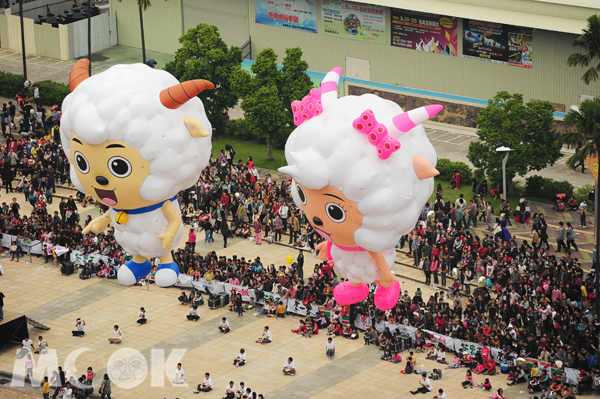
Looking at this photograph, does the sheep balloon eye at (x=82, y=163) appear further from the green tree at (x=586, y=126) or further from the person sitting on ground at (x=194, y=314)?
the green tree at (x=586, y=126)

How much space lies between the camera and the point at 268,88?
180 feet

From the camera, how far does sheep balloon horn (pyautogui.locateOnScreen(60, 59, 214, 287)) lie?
25047mm

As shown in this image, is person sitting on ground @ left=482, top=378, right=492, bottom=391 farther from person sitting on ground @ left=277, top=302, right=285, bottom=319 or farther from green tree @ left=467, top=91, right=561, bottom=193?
green tree @ left=467, top=91, right=561, bottom=193

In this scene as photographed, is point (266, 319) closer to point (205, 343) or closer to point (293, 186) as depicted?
point (205, 343)

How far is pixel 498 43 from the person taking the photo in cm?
5734

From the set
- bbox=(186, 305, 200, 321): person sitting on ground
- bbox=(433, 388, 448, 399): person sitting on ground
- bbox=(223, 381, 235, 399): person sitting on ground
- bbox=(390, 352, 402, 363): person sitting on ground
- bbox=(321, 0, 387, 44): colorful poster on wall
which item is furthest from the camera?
bbox=(321, 0, 387, 44): colorful poster on wall

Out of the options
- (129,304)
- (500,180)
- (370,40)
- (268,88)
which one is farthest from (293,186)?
(370,40)

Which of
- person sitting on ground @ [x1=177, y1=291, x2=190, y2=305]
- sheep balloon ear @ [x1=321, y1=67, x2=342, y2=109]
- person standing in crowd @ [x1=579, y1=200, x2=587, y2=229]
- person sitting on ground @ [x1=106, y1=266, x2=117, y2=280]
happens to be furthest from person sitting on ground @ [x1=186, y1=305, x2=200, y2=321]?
sheep balloon ear @ [x1=321, y1=67, x2=342, y2=109]

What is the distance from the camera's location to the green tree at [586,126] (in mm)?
37781

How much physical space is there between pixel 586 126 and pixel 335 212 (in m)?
17.4

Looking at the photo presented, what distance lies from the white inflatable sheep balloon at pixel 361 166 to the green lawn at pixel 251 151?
3171 centimetres

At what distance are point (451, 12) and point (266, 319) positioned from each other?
22847 millimetres

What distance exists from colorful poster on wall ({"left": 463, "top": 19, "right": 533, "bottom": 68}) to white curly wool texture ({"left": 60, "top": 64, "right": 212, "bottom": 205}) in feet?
112

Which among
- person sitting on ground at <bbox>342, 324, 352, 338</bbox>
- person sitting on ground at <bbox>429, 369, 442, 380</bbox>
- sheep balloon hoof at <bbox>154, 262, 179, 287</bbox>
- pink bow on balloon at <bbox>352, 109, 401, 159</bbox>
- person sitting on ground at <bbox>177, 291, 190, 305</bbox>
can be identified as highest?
pink bow on balloon at <bbox>352, 109, 401, 159</bbox>
